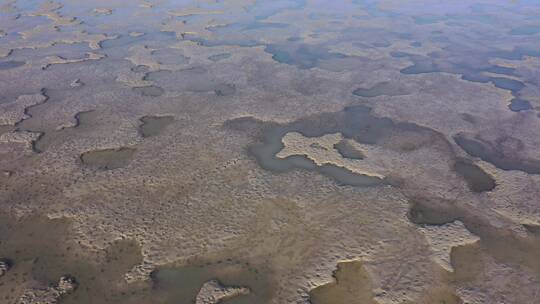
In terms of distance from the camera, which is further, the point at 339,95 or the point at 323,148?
the point at 339,95

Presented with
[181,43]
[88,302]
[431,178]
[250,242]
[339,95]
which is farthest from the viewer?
[181,43]

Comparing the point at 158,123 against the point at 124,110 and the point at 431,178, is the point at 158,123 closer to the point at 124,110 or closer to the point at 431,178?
the point at 124,110

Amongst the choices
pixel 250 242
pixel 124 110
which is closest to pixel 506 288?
pixel 250 242

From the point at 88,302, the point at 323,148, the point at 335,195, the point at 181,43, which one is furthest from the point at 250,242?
the point at 181,43

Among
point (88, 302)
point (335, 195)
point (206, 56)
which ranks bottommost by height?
point (88, 302)

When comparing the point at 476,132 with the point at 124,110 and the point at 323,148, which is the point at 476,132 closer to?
the point at 323,148

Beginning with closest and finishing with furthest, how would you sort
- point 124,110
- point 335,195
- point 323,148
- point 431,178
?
point 335,195 < point 431,178 < point 323,148 < point 124,110

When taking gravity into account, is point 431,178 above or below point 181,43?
below
